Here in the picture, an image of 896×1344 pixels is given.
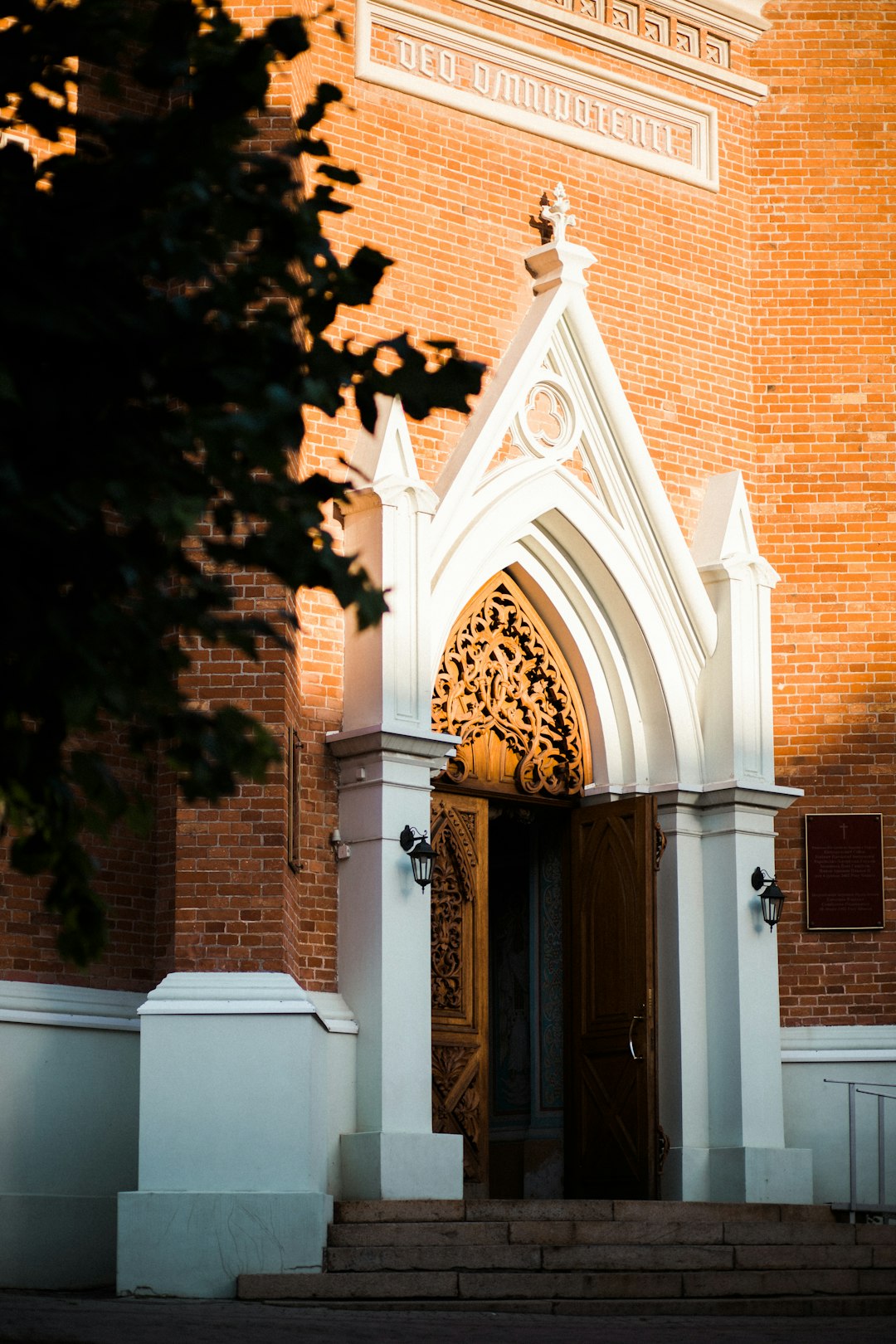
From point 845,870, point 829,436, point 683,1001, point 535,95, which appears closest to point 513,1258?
point 683,1001

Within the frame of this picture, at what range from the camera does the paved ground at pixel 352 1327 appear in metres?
7.25

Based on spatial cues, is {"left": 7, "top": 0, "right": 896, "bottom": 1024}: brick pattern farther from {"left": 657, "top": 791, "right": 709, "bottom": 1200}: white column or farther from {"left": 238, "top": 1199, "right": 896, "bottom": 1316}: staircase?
{"left": 238, "top": 1199, "right": 896, "bottom": 1316}: staircase

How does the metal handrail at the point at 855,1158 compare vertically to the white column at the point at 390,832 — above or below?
below

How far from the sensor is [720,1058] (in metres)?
11.7

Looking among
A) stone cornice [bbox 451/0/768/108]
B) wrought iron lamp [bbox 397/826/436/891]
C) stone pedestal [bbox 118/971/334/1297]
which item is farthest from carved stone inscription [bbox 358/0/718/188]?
stone pedestal [bbox 118/971/334/1297]

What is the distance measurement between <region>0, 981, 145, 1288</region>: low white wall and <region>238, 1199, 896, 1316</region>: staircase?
1095 mm

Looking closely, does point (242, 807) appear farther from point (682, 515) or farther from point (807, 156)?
point (807, 156)

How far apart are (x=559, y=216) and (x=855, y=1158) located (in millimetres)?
6011

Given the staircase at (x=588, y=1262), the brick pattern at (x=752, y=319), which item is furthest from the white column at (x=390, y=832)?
the staircase at (x=588, y=1262)

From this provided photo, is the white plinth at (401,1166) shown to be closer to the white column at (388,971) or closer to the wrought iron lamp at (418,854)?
the white column at (388,971)

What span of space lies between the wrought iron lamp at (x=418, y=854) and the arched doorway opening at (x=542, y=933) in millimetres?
883

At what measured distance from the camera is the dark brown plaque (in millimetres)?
12367

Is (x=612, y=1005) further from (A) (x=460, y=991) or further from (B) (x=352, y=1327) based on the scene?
(B) (x=352, y=1327)

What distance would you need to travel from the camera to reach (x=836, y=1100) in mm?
12102
